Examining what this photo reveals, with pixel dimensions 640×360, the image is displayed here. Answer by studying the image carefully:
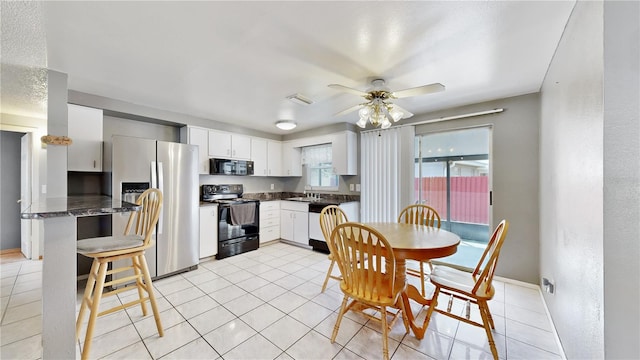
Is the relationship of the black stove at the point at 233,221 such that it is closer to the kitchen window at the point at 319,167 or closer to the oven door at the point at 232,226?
the oven door at the point at 232,226

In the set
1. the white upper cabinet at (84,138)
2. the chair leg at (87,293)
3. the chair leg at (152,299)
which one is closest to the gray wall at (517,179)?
the chair leg at (152,299)

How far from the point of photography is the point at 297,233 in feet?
14.1

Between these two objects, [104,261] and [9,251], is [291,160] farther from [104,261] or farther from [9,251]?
[9,251]

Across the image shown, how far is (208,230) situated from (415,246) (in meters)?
3.08

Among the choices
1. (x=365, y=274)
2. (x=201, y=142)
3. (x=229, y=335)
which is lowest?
(x=229, y=335)

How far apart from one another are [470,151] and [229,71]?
3240 mm

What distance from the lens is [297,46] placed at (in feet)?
5.82

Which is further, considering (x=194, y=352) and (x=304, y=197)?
(x=304, y=197)

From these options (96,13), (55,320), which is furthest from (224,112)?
(55,320)

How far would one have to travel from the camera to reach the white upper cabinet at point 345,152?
4.08m

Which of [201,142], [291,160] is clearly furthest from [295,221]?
[201,142]

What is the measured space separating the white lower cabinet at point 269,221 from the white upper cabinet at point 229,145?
1.02 m

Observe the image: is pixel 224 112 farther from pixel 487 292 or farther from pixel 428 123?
pixel 487 292

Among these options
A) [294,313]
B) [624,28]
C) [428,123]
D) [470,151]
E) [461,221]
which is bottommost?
[294,313]
